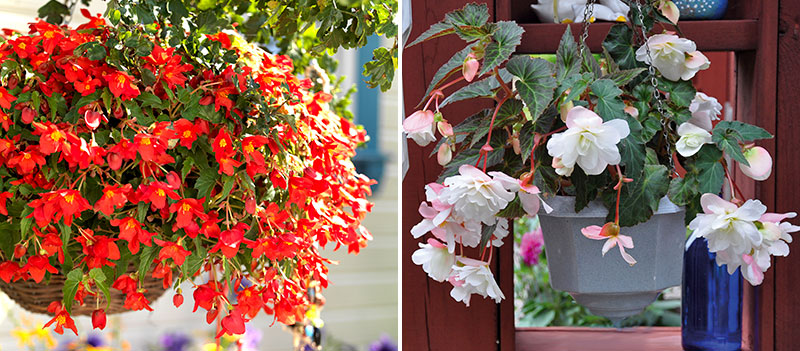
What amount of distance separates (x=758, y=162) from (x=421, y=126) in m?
0.33

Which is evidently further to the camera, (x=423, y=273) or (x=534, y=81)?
(x=423, y=273)

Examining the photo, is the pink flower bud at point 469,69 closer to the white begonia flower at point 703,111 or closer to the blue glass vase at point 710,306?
the white begonia flower at point 703,111

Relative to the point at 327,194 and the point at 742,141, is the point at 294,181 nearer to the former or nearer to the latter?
the point at 327,194

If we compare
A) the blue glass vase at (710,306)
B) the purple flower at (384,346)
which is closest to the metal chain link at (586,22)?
the blue glass vase at (710,306)

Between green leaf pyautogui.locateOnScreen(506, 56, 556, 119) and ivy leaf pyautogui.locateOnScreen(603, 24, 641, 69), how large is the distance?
0.41 feet

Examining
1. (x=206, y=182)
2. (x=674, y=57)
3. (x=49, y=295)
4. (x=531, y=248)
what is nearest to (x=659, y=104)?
(x=674, y=57)

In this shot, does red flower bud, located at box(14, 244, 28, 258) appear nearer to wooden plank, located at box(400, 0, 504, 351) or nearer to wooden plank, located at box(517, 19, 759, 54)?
Result: wooden plank, located at box(400, 0, 504, 351)

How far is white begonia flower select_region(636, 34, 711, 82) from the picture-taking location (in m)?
0.69

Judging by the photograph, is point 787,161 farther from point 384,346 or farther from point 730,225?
point 384,346

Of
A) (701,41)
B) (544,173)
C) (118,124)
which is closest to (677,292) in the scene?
(701,41)

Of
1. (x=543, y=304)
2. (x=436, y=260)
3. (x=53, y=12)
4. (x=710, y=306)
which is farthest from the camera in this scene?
(x=543, y=304)

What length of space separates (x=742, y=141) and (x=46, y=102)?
2.62 feet

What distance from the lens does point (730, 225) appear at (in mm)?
615

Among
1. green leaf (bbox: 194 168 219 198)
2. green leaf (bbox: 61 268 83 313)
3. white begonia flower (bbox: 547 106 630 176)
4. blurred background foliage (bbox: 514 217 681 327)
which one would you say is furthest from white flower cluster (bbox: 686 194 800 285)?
blurred background foliage (bbox: 514 217 681 327)
